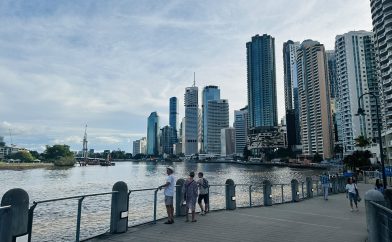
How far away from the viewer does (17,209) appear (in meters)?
6.73

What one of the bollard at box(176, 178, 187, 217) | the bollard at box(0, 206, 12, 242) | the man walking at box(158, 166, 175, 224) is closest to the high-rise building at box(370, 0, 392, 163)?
the bollard at box(176, 178, 187, 217)

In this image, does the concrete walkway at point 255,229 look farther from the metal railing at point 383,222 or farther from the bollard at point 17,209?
the metal railing at point 383,222

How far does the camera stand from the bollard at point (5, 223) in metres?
6.36

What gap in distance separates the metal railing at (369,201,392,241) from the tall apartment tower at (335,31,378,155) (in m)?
170

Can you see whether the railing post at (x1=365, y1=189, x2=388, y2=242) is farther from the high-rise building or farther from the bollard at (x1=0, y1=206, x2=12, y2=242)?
the high-rise building

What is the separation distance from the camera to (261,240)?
8914mm

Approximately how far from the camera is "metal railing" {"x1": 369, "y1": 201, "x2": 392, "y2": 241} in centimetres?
542

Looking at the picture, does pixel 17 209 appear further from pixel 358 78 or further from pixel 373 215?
pixel 358 78

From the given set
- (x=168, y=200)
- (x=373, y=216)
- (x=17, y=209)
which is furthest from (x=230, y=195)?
(x=17, y=209)

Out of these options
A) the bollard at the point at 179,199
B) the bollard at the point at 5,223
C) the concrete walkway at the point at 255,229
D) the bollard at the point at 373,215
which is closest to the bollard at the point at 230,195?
the concrete walkway at the point at 255,229

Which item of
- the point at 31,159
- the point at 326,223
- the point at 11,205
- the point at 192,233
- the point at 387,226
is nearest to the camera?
the point at 387,226

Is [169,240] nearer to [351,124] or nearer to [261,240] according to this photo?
[261,240]

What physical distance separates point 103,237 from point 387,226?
699 centimetres

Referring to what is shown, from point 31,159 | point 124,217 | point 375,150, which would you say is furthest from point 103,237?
point 31,159
